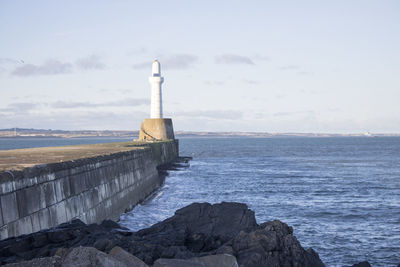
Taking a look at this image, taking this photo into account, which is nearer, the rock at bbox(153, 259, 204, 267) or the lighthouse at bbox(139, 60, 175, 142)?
the rock at bbox(153, 259, 204, 267)

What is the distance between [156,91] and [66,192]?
113 ft

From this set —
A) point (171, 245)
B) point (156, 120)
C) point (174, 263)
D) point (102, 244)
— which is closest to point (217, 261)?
point (174, 263)

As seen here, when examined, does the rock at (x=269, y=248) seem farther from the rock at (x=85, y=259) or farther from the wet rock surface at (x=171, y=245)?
the rock at (x=85, y=259)

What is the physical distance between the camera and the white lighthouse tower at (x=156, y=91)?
4534cm

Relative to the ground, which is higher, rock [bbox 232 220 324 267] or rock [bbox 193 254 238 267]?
rock [bbox 193 254 238 267]

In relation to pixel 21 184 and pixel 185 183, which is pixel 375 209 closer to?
pixel 185 183

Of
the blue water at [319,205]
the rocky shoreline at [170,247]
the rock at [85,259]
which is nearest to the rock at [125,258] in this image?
the rocky shoreline at [170,247]

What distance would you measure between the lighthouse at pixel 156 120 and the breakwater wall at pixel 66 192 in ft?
78.8

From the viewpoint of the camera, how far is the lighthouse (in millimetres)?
44875

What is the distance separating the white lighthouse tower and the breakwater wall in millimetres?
24982

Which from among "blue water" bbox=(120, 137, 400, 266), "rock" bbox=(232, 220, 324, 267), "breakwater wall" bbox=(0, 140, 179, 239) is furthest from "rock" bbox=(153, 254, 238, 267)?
"blue water" bbox=(120, 137, 400, 266)

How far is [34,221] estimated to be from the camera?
922 cm

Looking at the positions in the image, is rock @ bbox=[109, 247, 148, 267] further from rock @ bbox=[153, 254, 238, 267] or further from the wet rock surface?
rock @ bbox=[153, 254, 238, 267]

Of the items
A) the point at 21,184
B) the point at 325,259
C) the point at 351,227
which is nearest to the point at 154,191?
the point at 351,227
